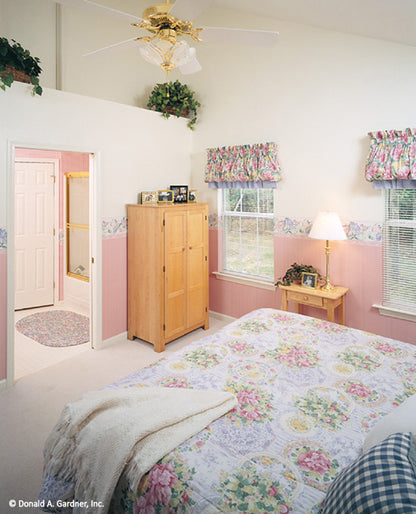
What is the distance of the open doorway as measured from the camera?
202 inches

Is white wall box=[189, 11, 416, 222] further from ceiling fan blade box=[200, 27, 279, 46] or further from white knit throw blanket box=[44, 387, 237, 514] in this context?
white knit throw blanket box=[44, 387, 237, 514]

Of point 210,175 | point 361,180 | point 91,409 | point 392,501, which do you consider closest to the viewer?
point 392,501

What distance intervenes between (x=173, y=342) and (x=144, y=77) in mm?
3358

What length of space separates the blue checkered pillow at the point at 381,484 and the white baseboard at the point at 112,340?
3.18 meters

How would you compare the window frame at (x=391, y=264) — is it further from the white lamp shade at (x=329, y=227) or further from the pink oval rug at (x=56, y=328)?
the pink oval rug at (x=56, y=328)

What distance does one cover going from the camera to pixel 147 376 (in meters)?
2.00

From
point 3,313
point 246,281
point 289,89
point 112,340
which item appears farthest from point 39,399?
point 289,89

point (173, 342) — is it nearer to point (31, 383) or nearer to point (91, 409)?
point (31, 383)

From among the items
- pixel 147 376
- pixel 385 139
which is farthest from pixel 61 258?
pixel 385 139

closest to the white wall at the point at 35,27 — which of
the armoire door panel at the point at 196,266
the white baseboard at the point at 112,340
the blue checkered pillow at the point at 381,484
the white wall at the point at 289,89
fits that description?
the white wall at the point at 289,89

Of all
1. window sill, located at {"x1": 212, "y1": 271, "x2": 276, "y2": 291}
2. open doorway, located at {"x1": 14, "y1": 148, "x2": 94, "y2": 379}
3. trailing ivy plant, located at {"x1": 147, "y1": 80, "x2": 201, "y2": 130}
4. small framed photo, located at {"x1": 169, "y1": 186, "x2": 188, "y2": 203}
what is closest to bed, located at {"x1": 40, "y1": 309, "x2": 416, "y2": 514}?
window sill, located at {"x1": 212, "y1": 271, "x2": 276, "y2": 291}

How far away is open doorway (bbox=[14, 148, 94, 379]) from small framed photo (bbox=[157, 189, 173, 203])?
1.48 metres

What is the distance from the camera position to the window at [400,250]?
3.23 m

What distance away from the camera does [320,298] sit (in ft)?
11.4
